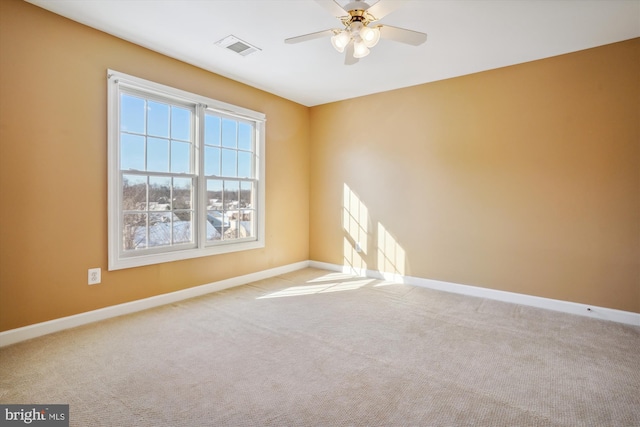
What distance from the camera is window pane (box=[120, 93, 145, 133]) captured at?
10.7 ft

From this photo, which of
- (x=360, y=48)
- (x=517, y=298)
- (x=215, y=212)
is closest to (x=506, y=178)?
(x=517, y=298)

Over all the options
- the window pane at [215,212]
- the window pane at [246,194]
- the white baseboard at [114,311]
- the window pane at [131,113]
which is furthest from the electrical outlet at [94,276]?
the window pane at [246,194]

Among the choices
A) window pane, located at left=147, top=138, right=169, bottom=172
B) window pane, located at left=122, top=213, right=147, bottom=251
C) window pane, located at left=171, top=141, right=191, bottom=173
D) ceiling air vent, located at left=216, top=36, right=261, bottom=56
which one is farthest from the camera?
window pane, located at left=171, top=141, right=191, bottom=173

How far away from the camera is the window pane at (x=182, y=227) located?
374 centimetres

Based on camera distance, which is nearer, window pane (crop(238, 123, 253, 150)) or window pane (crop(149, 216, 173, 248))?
window pane (crop(149, 216, 173, 248))

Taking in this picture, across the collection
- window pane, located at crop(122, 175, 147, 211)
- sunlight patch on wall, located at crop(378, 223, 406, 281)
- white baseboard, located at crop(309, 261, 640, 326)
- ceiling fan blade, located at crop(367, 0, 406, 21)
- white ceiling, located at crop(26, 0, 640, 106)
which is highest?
white ceiling, located at crop(26, 0, 640, 106)

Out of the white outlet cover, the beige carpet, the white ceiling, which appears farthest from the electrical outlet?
the white ceiling

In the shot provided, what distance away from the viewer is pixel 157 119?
3.54 m

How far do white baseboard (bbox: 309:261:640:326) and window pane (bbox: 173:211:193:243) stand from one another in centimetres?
245

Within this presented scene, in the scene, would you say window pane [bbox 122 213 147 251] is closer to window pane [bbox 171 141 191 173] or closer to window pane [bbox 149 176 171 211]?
window pane [bbox 149 176 171 211]

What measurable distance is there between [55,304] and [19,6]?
243cm

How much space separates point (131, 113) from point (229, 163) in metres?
1.28

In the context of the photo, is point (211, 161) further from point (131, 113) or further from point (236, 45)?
point (236, 45)

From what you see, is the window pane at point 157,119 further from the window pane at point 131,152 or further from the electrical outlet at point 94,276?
the electrical outlet at point 94,276
